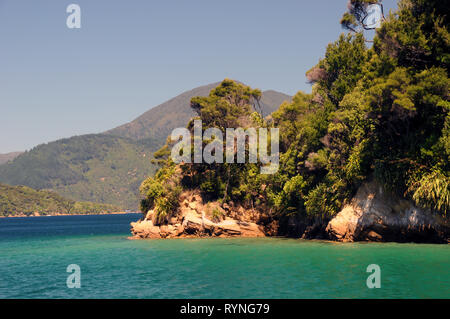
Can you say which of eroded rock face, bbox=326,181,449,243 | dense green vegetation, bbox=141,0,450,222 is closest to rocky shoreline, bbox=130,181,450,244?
eroded rock face, bbox=326,181,449,243

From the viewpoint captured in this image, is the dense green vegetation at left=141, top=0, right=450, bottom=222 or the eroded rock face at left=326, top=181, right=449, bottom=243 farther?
the eroded rock face at left=326, top=181, right=449, bottom=243

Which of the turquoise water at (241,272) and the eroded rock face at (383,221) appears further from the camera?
the eroded rock face at (383,221)

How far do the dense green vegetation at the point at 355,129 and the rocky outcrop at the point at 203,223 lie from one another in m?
1.26

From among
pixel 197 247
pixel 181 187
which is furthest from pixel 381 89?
pixel 181 187

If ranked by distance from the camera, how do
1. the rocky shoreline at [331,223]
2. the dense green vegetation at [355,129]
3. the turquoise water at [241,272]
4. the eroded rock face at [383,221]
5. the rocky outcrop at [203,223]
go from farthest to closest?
the rocky outcrop at [203,223]
the rocky shoreline at [331,223]
the eroded rock face at [383,221]
the dense green vegetation at [355,129]
the turquoise water at [241,272]

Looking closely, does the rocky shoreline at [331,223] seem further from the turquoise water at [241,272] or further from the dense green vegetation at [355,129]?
the turquoise water at [241,272]

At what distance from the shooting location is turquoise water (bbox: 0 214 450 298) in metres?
19.9

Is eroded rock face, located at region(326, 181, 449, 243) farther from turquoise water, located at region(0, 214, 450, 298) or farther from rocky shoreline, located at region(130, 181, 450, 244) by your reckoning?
turquoise water, located at region(0, 214, 450, 298)

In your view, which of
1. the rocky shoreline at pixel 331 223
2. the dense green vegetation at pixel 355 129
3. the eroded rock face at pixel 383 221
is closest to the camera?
the dense green vegetation at pixel 355 129

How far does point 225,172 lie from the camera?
54.3 meters

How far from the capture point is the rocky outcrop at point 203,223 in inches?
1971

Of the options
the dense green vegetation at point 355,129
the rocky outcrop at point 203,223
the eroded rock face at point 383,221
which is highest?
the dense green vegetation at point 355,129

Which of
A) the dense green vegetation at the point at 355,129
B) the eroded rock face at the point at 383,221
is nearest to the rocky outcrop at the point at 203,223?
the dense green vegetation at the point at 355,129
